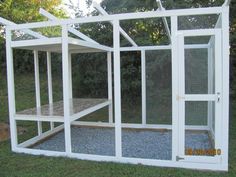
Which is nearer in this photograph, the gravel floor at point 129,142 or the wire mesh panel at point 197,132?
the wire mesh panel at point 197,132

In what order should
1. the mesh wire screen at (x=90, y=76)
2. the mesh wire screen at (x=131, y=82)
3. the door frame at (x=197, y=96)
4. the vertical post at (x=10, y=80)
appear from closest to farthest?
the door frame at (x=197, y=96)
the vertical post at (x=10, y=80)
the mesh wire screen at (x=131, y=82)
the mesh wire screen at (x=90, y=76)

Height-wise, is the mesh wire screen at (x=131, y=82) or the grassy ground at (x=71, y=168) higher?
the mesh wire screen at (x=131, y=82)

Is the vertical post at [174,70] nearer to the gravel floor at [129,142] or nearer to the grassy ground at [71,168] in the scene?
the gravel floor at [129,142]

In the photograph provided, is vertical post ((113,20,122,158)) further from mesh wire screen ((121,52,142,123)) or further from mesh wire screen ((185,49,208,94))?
mesh wire screen ((121,52,142,123))

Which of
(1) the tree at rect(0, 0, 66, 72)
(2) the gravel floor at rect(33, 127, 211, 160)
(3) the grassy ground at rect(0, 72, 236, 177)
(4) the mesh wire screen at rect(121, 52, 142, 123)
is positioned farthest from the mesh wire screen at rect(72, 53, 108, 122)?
(3) the grassy ground at rect(0, 72, 236, 177)

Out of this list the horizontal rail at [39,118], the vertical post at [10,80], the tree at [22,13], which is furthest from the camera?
the tree at [22,13]

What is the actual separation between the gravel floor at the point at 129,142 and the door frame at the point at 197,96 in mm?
280

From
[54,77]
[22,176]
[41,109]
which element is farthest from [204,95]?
[54,77]

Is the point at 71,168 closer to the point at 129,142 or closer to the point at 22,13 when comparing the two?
the point at 129,142

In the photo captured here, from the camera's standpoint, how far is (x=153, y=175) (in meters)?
4.19

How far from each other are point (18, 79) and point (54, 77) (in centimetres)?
406

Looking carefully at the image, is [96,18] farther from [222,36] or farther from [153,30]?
[153,30]

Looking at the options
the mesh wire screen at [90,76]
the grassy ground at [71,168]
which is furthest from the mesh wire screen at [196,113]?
the mesh wire screen at [90,76]

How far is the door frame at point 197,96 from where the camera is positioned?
427 centimetres
